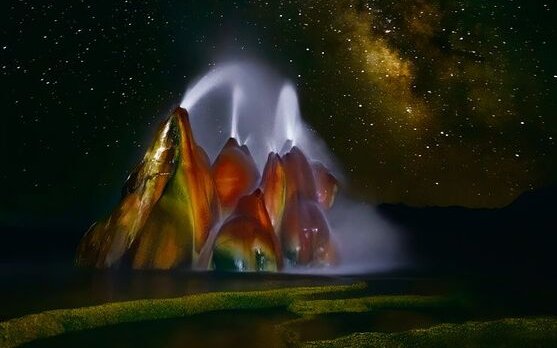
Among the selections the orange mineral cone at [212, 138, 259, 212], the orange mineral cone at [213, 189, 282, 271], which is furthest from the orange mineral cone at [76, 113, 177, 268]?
the orange mineral cone at [213, 189, 282, 271]

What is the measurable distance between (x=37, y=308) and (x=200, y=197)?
10.3 m

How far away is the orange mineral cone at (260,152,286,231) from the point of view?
22.6 metres

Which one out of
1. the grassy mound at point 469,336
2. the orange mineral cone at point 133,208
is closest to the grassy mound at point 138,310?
the grassy mound at point 469,336

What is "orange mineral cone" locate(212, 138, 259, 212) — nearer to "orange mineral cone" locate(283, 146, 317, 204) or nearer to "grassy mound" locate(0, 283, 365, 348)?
"orange mineral cone" locate(283, 146, 317, 204)

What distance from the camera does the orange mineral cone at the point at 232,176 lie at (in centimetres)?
2283

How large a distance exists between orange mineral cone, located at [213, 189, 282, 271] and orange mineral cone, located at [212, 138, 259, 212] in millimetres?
3011

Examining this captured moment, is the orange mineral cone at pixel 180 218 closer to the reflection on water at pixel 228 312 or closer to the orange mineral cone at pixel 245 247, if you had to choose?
the orange mineral cone at pixel 245 247

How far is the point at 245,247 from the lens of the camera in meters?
18.9

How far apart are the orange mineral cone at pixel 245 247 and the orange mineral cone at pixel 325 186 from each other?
7019mm

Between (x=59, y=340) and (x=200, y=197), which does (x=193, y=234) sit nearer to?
(x=200, y=197)

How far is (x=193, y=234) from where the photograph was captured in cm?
1928

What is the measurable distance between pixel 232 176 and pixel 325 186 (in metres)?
5.70

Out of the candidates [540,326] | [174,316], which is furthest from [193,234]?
[540,326]

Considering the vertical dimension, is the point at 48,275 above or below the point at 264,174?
below
